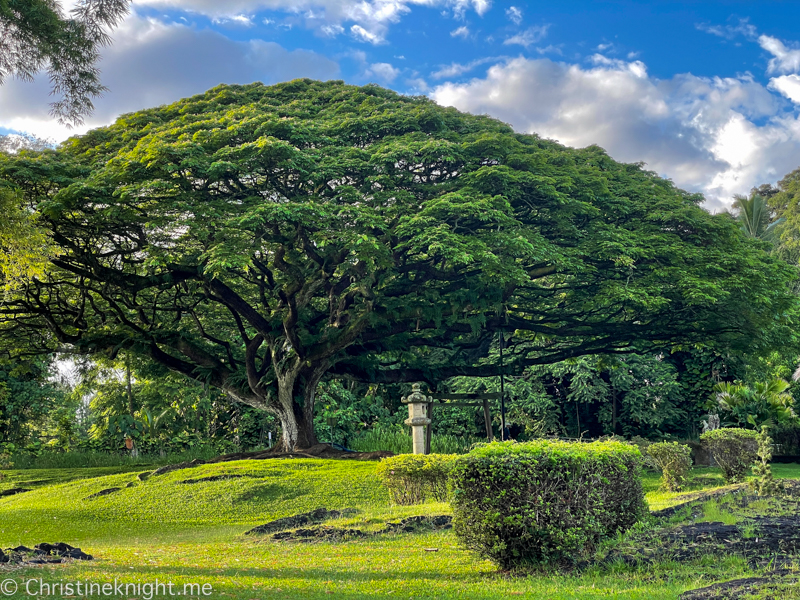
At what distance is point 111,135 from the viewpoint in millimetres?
18156

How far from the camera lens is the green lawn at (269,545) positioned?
554 cm

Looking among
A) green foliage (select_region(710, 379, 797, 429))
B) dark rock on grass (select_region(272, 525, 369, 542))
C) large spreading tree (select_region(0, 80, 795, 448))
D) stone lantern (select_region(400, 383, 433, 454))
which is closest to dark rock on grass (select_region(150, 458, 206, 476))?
large spreading tree (select_region(0, 80, 795, 448))

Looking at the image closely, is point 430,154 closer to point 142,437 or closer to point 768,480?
point 768,480

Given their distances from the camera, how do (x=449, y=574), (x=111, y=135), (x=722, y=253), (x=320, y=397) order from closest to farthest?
1. (x=449, y=574)
2. (x=722, y=253)
3. (x=111, y=135)
4. (x=320, y=397)

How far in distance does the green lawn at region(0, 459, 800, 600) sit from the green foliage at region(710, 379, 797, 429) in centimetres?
389

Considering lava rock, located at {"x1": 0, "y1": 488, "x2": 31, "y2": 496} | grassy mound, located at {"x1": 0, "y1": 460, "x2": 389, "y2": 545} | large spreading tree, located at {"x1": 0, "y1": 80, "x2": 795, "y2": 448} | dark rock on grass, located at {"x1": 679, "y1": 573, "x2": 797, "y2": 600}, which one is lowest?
lava rock, located at {"x1": 0, "y1": 488, "x2": 31, "y2": 496}

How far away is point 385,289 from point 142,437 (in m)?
14.4

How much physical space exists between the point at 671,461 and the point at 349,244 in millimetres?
7409

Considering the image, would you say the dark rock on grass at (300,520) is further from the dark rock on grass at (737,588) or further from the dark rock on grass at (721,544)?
the dark rock on grass at (737,588)

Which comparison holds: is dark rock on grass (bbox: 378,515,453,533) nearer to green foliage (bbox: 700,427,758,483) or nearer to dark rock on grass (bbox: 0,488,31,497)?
green foliage (bbox: 700,427,758,483)

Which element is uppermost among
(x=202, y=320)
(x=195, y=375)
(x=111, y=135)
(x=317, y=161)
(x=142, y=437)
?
(x=111, y=135)

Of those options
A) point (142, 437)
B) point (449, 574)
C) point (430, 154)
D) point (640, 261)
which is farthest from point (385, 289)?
point (142, 437)

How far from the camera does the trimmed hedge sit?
20.0 ft

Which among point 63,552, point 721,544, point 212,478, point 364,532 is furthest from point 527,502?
point 212,478
